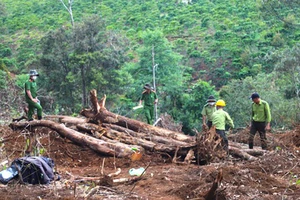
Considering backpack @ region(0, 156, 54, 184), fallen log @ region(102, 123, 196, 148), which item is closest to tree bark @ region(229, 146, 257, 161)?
fallen log @ region(102, 123, 196, 148)

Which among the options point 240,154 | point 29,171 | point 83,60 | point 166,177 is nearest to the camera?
point 29,171

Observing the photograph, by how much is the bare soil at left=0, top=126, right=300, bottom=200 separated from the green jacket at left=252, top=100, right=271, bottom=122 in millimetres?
695

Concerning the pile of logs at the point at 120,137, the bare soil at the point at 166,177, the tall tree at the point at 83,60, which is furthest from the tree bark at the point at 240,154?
the tall tree at the point at 83,60

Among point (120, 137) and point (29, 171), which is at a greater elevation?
point (29, 171)

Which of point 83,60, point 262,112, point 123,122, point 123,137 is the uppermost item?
point 83,60

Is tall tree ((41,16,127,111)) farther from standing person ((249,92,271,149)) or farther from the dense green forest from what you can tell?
standing person ((249,92,271,149))

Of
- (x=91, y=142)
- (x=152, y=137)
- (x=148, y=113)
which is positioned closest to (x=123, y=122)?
(x=152, y=137)

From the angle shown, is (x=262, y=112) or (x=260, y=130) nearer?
(x=262, y=112)

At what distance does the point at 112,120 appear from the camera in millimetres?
10008

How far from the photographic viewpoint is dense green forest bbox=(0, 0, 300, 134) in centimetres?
2345

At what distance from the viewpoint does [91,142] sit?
8.65 m

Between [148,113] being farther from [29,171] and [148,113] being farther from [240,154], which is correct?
[29,171]

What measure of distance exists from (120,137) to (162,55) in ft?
81.8

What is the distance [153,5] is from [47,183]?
55999 millimetres
